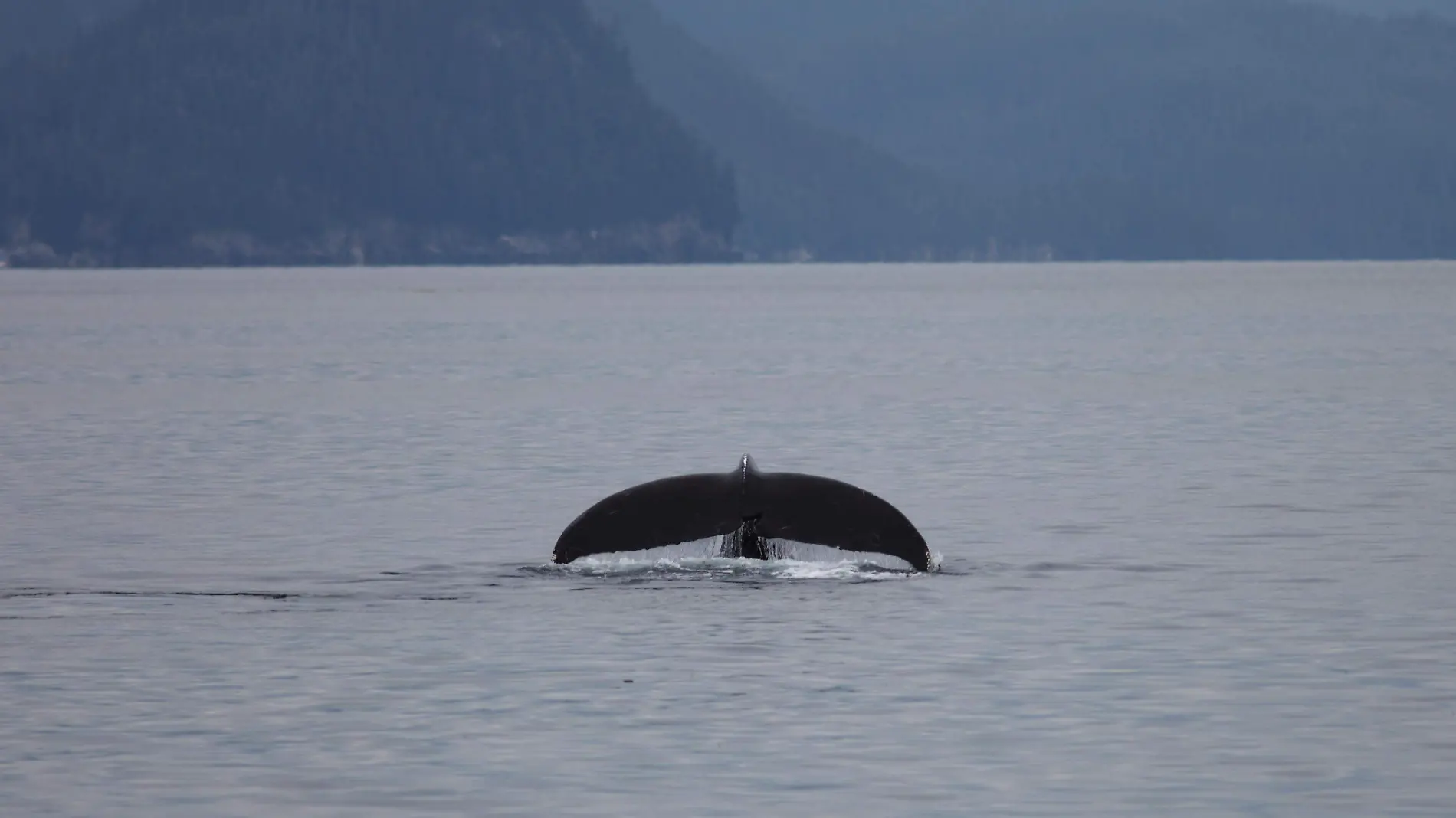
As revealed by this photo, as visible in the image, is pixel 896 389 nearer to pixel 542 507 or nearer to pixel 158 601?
pixel 542 507

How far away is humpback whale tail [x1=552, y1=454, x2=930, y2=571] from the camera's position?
66.8 ft

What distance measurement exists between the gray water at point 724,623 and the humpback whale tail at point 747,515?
75cm

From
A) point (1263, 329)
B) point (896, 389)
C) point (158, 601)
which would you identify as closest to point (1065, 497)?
point (158, 601)

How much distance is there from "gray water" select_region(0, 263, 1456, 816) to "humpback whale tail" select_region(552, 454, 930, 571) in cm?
75

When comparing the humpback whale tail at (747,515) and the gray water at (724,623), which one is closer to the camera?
the gray water at (724,623)

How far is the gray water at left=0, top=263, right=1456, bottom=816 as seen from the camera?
15.6m

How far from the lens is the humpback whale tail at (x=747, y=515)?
66.8 feet

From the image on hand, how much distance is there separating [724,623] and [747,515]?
3.03ft

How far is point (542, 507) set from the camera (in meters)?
32.1

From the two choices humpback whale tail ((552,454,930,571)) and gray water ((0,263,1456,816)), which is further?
humpback whale tail ((552,454,930,571))

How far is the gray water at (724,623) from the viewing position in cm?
1556

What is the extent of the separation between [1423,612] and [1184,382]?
42.5 meters

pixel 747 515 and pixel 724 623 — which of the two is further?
pixel 724 623

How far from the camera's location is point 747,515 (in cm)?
2061
